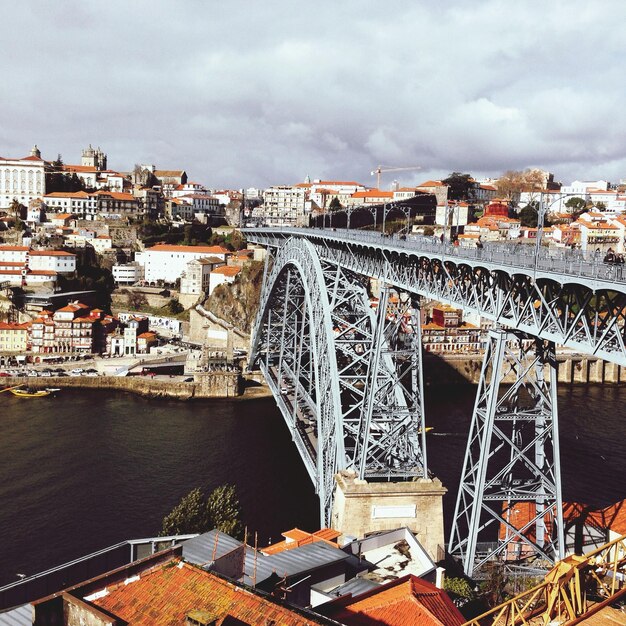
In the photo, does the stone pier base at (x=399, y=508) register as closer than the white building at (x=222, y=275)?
Yes

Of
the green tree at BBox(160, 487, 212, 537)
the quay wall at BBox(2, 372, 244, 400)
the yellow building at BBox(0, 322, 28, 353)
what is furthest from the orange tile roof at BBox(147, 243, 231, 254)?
the green tree at BBox(160, 487, 212, 537)

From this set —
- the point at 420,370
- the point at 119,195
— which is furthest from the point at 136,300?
the point at 420,370

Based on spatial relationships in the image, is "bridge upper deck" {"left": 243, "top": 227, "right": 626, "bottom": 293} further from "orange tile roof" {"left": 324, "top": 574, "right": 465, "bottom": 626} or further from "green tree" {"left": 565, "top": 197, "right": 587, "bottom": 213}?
"green tree" {"left": 565, "top": 197, "right": 587, "bottom": 213}

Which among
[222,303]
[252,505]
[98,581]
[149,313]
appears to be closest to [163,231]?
[149,313]

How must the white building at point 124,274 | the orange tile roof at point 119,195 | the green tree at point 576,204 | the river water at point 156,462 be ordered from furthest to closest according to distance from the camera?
1. the orange tile roof at point 119,195
2. the green tree at point 576,204
3. the white building at point 124,274
4. the river water at point 156,462

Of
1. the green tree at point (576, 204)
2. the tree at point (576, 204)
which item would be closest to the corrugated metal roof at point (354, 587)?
Answer: the tree at point (576, 204)

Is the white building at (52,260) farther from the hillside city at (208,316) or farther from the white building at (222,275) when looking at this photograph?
the white building at (222,275)
